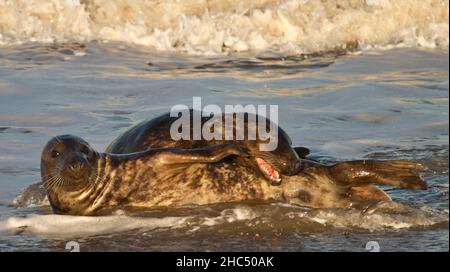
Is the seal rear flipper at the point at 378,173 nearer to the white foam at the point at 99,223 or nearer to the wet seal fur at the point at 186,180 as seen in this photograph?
the wet seal fur at the point at 186,180

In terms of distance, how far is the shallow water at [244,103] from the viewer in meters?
6.00

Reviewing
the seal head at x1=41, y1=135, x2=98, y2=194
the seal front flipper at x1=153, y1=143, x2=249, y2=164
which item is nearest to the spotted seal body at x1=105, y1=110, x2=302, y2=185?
the seal front flipper at x1=153, y1=143, x2=249, y2=164

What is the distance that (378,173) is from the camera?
6656mm

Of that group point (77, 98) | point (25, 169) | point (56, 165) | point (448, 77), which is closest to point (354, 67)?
point (448, 77)

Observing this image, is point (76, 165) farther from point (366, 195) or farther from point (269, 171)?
point (366, 195)

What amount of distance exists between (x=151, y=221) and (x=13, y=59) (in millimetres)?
6887

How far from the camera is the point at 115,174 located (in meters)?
6.59

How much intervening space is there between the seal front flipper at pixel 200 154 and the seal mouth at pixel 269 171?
129 mm

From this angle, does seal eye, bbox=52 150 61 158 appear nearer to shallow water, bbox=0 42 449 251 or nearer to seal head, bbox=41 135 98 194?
seal head, bbox=41 135 98 194

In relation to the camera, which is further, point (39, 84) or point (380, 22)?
point (380, 22)

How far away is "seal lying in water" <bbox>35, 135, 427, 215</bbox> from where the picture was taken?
6457mm

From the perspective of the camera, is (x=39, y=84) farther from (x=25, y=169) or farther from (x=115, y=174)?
(x=115, y=174)

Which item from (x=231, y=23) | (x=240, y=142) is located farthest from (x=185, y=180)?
(x=231, y=23)

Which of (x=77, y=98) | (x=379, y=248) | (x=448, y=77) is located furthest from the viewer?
(x=448, y=77)
